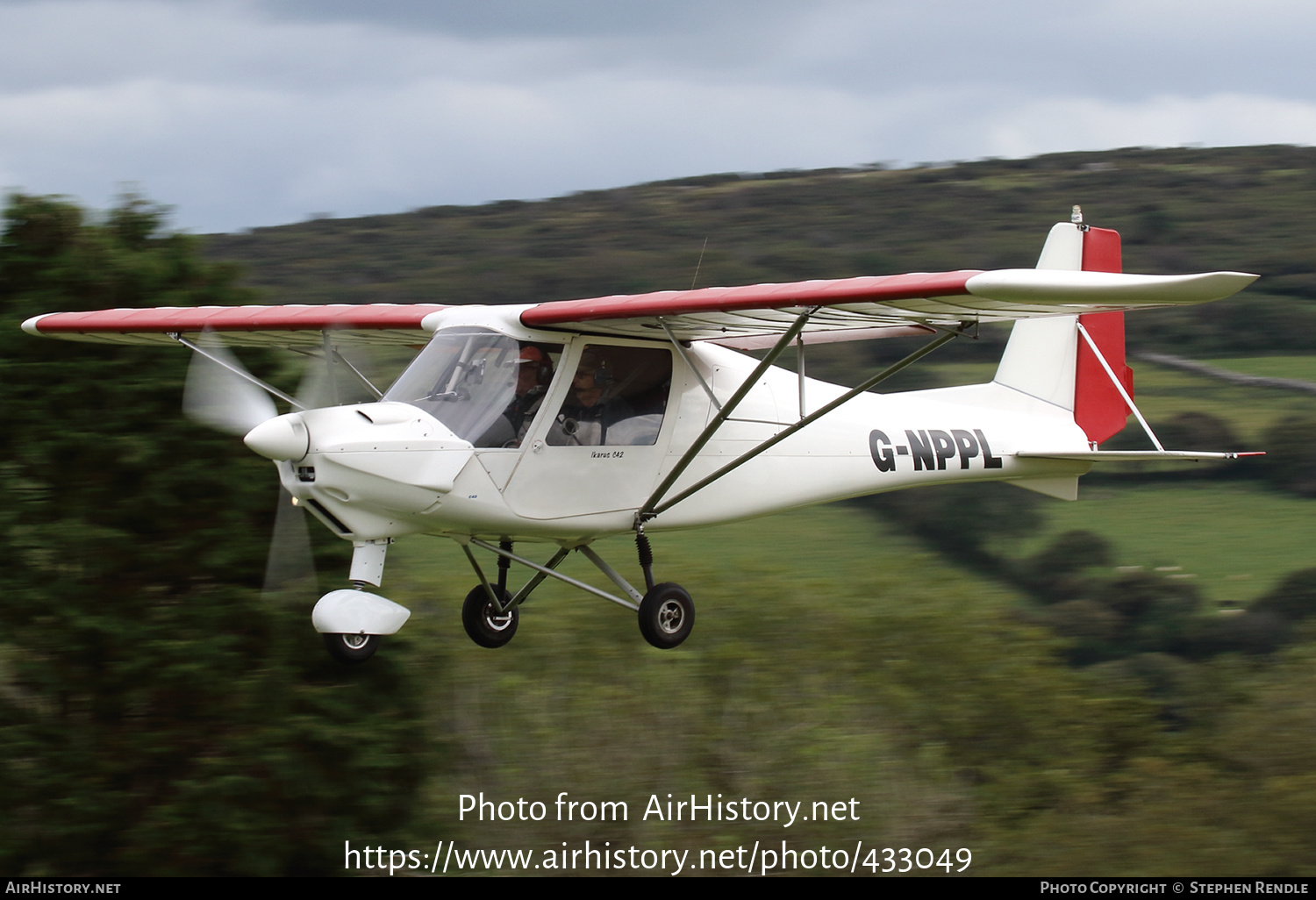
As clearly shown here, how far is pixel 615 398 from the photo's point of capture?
32.3 feet

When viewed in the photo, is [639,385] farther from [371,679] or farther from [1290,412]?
[1290,412]

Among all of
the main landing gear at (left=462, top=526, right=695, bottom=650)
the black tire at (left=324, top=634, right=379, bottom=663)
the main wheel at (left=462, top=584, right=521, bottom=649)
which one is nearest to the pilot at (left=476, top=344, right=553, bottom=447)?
the main landing gear at (left=462, top=526, right=695, bottom=650)

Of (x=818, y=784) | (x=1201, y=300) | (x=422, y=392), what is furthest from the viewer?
(x=818, y=784)

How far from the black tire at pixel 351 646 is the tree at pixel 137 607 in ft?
16.2

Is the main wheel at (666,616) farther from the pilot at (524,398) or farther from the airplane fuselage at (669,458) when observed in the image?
the pilot at (524,398)

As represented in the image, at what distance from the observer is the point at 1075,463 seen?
1274cm

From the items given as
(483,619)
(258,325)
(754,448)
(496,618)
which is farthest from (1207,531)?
(258,325)

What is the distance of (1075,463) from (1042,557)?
34708 millimetres

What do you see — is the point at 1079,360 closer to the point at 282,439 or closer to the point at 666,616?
the point at 666,616

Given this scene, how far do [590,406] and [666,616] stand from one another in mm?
1783

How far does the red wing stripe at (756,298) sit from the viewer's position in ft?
25.6

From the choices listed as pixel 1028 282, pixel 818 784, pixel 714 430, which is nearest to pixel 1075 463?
pixel 714 430

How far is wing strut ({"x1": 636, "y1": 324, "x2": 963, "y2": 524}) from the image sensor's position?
29.7ft

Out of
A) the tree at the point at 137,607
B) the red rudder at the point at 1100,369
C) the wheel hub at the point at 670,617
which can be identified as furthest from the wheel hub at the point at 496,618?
the red rudder at the point at 1100,369
